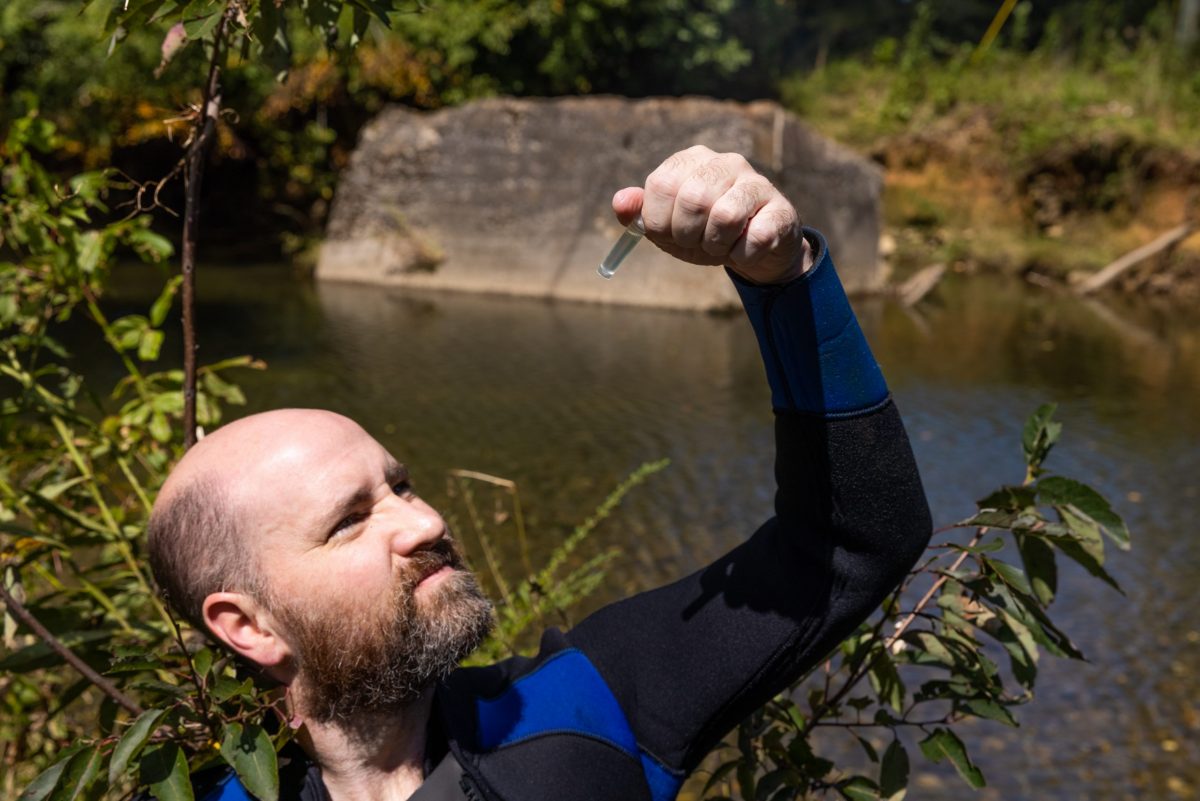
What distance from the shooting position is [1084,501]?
1.59 metres

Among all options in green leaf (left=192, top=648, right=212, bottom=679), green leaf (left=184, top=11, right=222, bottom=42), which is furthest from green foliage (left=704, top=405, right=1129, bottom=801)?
green leaf (left=184, top=11, right=222, bottom=42)

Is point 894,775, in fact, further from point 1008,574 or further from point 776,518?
point 776,518

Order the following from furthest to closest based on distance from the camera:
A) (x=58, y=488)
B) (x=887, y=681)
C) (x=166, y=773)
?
(x=58, y=488), (x=887, y=681), (x=166, y=773)

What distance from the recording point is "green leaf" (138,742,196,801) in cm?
123

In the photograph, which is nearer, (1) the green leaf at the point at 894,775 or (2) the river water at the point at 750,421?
(1) the green leaf at the point at 894,775

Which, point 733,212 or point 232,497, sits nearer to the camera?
point 733,212

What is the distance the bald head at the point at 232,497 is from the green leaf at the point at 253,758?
220 millimetres

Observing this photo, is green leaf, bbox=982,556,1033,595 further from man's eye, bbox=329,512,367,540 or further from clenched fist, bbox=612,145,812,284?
man's eye, bbox=329,512,367,540

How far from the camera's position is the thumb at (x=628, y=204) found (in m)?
1.19

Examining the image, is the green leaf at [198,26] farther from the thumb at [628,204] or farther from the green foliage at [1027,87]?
the green foliage at [1027,87]

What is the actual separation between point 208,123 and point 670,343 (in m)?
7.15

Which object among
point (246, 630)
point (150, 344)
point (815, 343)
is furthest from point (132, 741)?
point (150, 344)

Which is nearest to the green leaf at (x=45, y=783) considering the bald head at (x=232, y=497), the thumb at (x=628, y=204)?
the bald head at (x=232, y=497)

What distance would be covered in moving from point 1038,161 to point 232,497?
15138mm
